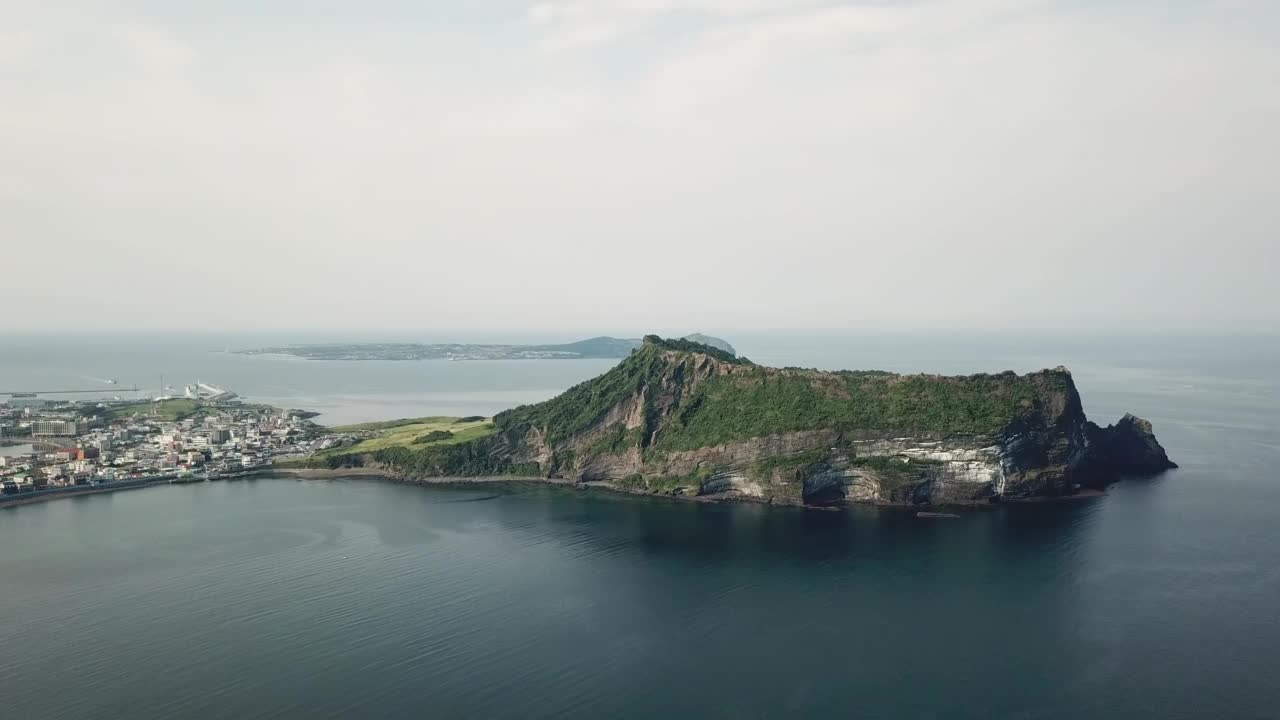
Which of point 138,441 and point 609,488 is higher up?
point 138,441

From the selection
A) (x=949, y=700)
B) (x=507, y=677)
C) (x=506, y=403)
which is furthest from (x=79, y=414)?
(x=949, y=700)

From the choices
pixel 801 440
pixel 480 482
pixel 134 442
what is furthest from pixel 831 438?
pixel 134 442

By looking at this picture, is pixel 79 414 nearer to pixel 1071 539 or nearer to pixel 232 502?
pixel 232 502

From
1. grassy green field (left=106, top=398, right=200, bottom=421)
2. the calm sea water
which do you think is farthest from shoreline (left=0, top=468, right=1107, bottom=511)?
grassy green field (left=106, top=398, right=200, bottom=421)

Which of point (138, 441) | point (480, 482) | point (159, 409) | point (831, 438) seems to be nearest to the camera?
point (831, 438)

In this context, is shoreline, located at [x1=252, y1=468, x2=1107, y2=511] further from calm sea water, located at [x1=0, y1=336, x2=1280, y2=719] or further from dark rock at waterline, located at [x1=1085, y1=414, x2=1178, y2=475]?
dark rock at waterline, located at [x1=1085, y1=414, x2=1178, y2=475]

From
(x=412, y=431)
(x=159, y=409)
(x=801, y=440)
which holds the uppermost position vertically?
(x=801, y=440)

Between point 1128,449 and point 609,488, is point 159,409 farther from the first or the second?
point 1128,449
